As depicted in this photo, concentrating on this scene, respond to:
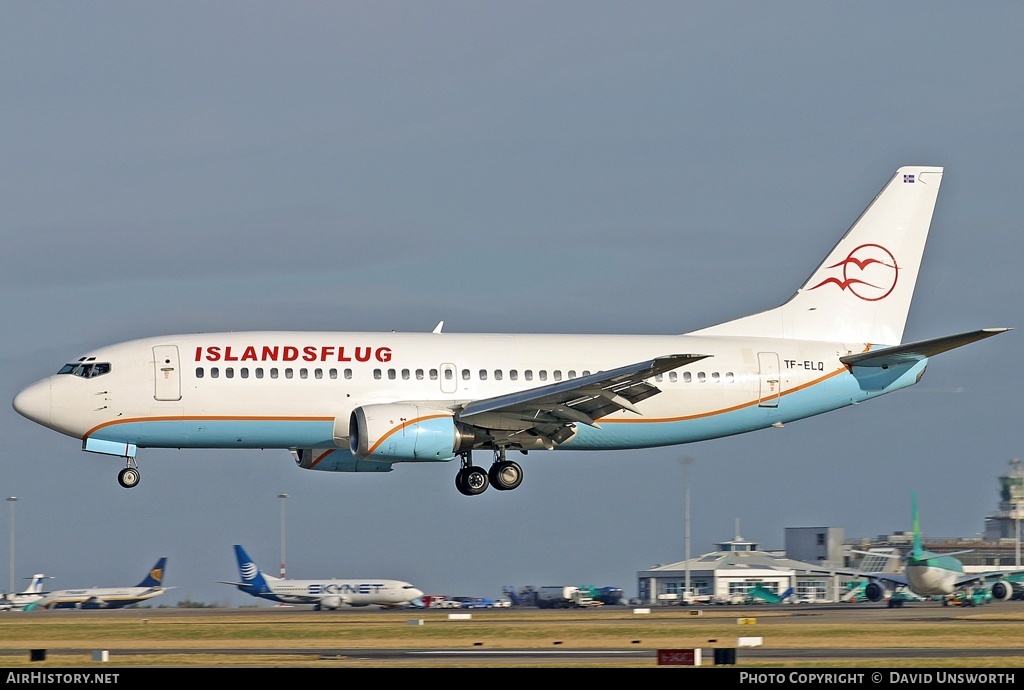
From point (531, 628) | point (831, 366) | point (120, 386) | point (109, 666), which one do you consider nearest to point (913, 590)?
point (831, 366)

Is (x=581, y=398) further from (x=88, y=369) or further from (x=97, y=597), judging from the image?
(x=97, y=597)

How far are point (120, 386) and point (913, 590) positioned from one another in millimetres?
51959

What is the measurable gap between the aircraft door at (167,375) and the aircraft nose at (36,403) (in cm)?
370

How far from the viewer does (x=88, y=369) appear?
46312 millimetres

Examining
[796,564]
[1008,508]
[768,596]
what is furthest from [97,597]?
[1008,508]

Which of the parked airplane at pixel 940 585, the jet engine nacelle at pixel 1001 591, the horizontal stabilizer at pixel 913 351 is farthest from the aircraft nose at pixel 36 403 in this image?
the jet engine nacelle at pixel 1001 591

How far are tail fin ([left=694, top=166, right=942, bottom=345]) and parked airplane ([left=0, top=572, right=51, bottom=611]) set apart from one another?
182 ft

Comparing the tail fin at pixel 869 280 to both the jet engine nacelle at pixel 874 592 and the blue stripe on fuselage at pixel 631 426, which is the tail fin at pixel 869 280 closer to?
the blue stripe on fuselage at pixel 631 426

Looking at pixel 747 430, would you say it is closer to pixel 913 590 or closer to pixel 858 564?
pixel 913 590

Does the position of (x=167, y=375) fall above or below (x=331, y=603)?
above

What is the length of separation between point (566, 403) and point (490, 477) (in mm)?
4431

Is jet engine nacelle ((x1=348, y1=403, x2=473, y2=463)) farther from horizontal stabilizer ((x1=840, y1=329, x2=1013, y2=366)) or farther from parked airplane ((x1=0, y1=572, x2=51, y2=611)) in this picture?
parked airplane ((x1=0, y1=572, x2=51, y2=611))

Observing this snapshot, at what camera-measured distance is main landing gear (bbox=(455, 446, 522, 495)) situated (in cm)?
4838
